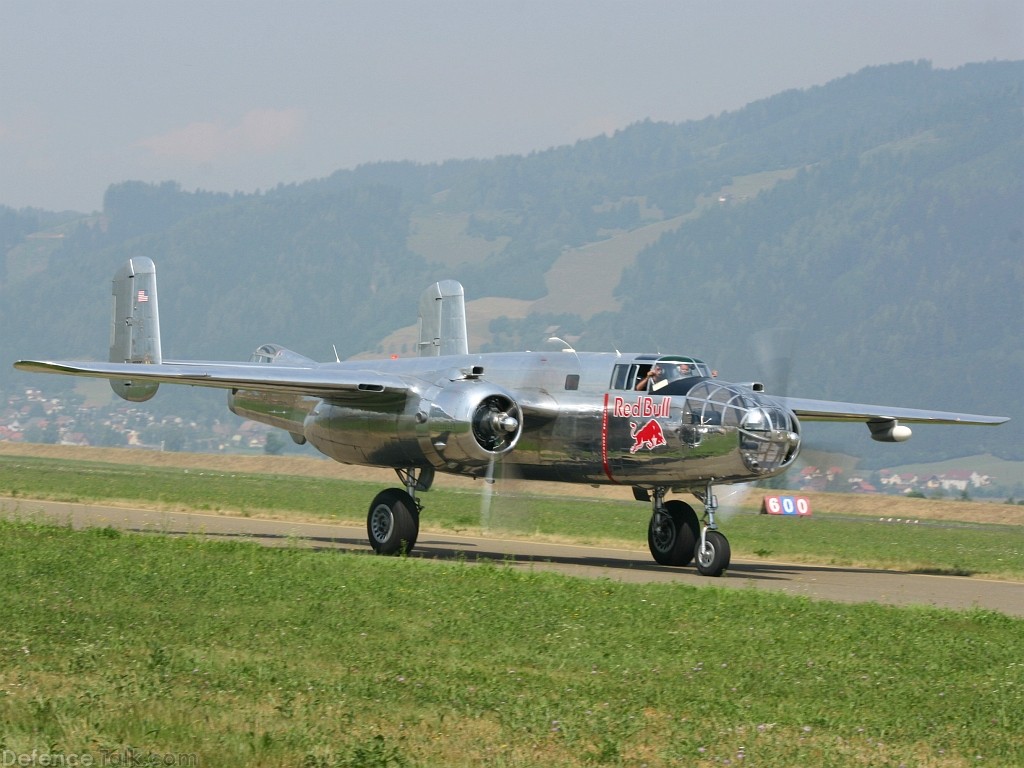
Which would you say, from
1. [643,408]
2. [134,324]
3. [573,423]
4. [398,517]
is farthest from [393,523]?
[134,324]

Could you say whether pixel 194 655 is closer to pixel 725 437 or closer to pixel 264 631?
pixel 264 631

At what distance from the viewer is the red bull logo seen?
2231 cm

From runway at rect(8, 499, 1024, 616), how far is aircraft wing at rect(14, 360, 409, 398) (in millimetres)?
2720

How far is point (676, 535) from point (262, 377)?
307 inches

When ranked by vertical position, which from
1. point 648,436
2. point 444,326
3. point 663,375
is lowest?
point 648,436

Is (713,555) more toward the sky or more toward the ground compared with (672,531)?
more toward the ground

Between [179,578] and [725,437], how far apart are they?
8.79 metres

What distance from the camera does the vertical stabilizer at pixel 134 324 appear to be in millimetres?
30859

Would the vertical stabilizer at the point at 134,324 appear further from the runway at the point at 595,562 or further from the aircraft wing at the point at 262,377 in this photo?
the aircraft wing at the point at 262,377

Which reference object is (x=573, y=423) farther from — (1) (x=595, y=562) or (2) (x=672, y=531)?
(1) (x=595, y=562)

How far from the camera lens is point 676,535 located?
79.9 feet

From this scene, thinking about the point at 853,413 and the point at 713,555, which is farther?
the point at 853,413

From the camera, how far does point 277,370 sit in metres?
24.5

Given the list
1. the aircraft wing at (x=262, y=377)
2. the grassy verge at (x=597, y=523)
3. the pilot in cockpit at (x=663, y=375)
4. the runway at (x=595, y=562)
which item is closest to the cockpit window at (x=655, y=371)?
the pilot in cockpit at (x=663, y=375)
